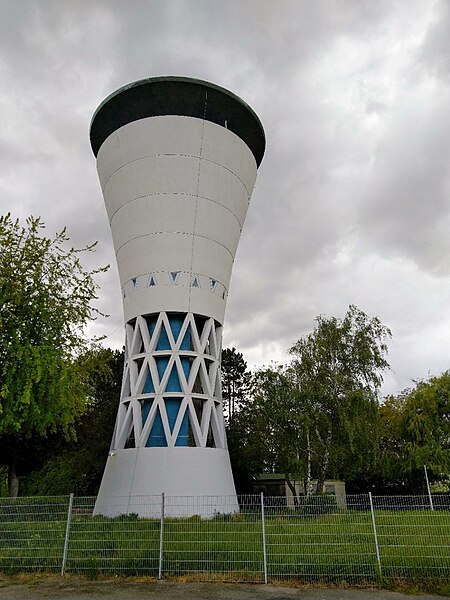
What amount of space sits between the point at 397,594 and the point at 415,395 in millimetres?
26909

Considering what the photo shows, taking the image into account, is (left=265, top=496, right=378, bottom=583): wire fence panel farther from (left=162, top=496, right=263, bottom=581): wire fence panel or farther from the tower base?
the tower base

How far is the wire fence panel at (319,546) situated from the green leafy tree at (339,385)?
15643mm

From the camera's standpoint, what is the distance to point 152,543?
9.41 m

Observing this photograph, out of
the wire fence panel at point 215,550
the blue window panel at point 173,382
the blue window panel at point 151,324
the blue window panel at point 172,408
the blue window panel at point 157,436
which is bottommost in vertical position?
the wire fence panel at point 215,550

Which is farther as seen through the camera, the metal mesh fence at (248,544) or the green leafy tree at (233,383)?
the green leafy tree at (233,383)

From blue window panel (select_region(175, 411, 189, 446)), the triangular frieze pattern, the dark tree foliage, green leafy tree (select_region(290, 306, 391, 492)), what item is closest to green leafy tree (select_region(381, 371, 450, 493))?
green leafy tree (select_region(290, 306, 391, 492))

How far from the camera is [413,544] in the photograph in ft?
29.2

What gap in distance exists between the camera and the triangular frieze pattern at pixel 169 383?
65.4 ft

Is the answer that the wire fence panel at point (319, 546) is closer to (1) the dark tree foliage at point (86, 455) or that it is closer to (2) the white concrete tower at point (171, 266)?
(2) the white concrete tower at point (171, 266)

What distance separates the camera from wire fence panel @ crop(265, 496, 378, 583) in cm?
874

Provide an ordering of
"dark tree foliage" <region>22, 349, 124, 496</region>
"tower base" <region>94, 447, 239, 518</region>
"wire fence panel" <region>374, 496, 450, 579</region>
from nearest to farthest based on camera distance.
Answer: "wire fence panel" <region>374, 496, 450, 579</region>
"tower base" <region>94, 447, 239, 518</region>
"dark tree foliage" <region>22, 349, 124, 496</region>

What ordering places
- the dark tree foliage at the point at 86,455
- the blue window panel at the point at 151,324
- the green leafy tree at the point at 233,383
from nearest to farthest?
the blue window panel at the point at 151,324
the dark tree foliage at the point at 86,455
the green leafy tree at the point at 233,383

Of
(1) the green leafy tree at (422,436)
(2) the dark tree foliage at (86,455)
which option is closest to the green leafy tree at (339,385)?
(1) the green leafy tree at (422,436)

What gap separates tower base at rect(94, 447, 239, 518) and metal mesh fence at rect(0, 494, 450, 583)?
8198mm
